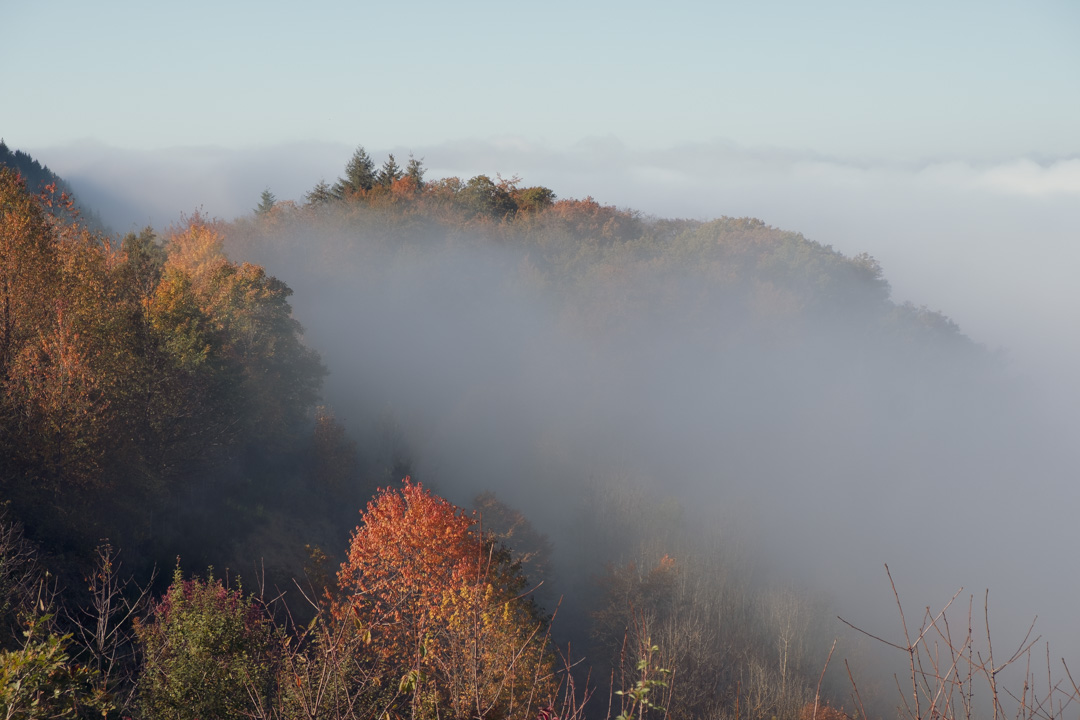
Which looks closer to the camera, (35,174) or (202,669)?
(202,669)

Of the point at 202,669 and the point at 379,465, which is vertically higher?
the point at 202,669

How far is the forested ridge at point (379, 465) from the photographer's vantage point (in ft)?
55.8

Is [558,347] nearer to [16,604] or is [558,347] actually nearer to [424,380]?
[424,380]

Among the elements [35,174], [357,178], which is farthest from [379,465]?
[35,174]

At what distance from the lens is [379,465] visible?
62375 millimetres

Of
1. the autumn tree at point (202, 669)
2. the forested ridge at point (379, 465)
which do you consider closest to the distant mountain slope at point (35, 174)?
the forested ridge at point (379, 465)

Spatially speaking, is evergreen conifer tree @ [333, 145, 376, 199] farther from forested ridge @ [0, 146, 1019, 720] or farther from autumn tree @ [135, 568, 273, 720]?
autumn tree @ [135, 568, 273, 720]

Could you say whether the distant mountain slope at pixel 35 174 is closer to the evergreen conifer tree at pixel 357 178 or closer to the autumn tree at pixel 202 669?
the evergreen conifer tree at pixel 357 178

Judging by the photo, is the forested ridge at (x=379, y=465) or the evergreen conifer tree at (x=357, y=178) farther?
the evergreen conifer tree at (x=357, y=178)

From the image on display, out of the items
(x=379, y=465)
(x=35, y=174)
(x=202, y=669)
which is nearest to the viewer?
(x=202, y=669)

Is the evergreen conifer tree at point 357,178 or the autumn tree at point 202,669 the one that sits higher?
the evergreen conifer tree at point 357,178

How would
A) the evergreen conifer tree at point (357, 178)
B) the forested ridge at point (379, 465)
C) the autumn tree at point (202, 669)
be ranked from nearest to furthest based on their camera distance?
the autumn tree at point (202, 669) → the forested ridge at point (379, 465) → the evergreen conifer tree at point (357, 178)

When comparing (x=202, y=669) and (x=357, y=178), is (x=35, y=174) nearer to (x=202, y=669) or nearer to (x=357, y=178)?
(x=357, y=178)

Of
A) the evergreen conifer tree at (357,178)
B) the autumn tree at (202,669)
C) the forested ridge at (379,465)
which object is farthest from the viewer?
the evergreen conifer tree at (357,178)
